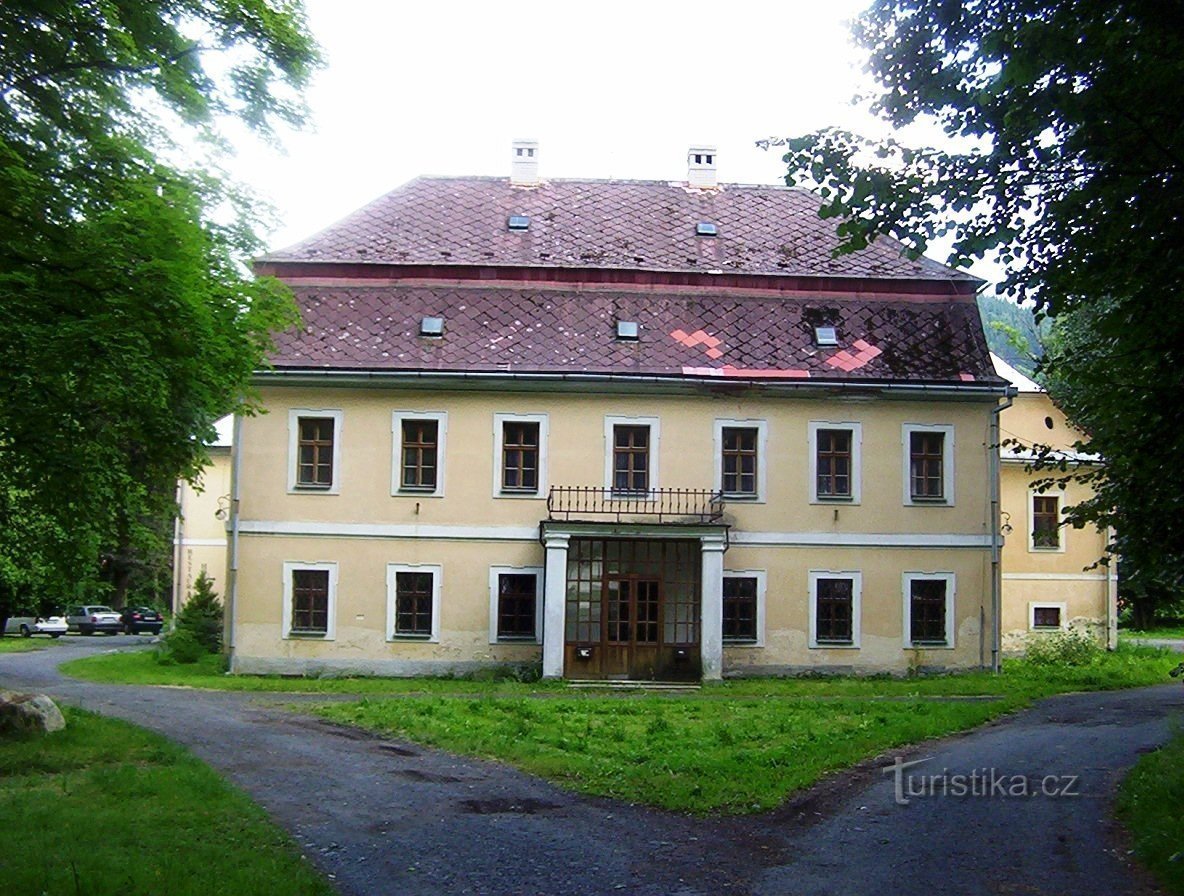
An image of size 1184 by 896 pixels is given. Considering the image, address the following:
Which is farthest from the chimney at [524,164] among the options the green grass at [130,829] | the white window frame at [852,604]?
the green grass at [130,829]

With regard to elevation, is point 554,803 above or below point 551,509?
below

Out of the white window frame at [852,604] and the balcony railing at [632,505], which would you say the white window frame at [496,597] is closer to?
the balcony railing at [632,505]

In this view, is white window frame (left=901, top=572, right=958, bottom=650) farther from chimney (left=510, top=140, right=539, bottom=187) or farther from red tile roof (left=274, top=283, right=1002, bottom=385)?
chimney (left=510, top=140, right=539, bottom=187)

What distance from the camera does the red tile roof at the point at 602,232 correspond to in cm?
2547

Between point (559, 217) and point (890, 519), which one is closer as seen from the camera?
point (890, 519)

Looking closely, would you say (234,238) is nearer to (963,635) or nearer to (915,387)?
(915,387)

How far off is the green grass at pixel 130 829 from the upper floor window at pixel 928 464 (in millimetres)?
16162

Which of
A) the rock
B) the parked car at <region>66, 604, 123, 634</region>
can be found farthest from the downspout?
the parked car at <region>66, 604, 123, 634</region>

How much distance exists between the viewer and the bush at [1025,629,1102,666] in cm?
2638

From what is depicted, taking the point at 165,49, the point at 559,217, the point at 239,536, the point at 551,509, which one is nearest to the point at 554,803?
the point at 165,49

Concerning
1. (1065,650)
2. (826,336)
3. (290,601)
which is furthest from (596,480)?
(1065,650)

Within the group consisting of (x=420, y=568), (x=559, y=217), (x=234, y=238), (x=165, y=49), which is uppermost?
(x=559, y=217)

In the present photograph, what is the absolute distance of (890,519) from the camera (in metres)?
24.2

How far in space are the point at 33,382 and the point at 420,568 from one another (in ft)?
44.3
